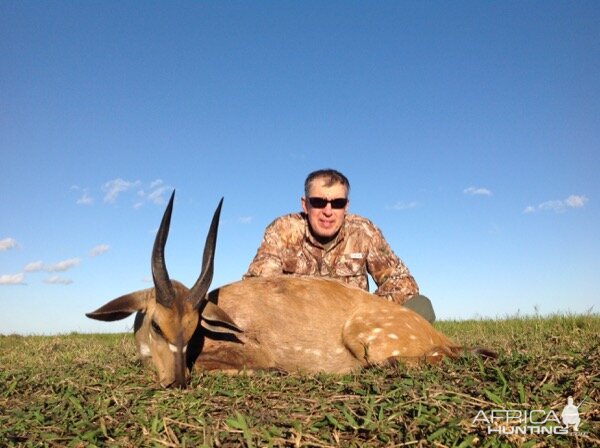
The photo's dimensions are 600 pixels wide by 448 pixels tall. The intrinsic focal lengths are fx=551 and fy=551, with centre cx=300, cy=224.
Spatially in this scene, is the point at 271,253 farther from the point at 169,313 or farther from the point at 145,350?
the point at 169,313

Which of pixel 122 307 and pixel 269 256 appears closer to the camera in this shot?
pixel 122 307

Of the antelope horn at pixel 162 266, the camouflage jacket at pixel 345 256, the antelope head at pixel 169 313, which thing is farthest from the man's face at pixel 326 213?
the antelope horn at pixel 162 266

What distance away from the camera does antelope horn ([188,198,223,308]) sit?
4879mm

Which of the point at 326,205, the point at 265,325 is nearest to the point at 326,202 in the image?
the point at 326,205

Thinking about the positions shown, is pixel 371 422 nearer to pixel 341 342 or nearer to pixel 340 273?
pixel 341 342

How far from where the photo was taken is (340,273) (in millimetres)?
7672

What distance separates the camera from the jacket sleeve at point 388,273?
750cm

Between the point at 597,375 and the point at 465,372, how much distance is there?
0.80 m

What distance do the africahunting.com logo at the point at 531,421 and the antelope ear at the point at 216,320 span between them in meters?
2.75

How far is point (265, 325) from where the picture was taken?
5.51 meters

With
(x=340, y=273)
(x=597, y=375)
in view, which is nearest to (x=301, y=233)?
(x=340, y=273)

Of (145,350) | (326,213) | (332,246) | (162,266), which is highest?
(326,213)

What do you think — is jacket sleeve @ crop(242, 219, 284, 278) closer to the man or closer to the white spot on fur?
the man

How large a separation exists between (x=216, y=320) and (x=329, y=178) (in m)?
3.15
